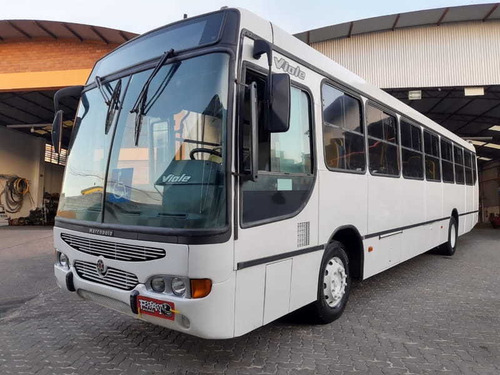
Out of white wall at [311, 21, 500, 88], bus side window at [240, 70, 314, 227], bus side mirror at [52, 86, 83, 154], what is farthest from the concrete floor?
white wall at [311, 21, 500, 88]

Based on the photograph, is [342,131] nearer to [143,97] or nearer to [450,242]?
[143,97]

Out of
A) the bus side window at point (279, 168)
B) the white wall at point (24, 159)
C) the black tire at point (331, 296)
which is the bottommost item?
the black tire at point (331, 296)

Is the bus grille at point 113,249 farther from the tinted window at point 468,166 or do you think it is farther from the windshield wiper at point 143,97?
the tinted window at point 468,166

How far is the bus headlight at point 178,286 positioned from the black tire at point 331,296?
1593mm

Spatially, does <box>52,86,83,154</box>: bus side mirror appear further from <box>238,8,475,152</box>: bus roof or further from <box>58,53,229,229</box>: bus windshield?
<box>238,8,475,152</box>: bus roof

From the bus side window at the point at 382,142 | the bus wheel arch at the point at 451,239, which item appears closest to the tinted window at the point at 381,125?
the bus side window at the point at 382,142

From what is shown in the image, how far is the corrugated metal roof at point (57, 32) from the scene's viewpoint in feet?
42.4

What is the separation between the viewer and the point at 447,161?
7.88m

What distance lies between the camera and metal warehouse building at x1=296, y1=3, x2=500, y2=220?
11828 mm

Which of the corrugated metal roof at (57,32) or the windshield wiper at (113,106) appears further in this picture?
the corrugated metal roof at (57,32)

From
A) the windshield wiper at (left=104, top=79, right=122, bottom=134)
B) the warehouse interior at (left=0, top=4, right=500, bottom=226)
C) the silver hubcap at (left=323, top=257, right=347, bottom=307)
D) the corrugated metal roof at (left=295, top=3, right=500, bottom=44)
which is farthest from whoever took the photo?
the warehouse interior at (left=0, top=4, right=500, bottom=226)

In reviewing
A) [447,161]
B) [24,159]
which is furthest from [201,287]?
[24,159]

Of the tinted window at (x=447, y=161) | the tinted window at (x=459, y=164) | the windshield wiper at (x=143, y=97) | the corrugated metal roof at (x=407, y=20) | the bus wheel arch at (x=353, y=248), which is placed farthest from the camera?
the corrugated metal roof at (x=407, y=20)

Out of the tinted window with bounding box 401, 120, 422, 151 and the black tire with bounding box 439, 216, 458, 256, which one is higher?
the tinted window with bounding box 401, 120, 422, 151
